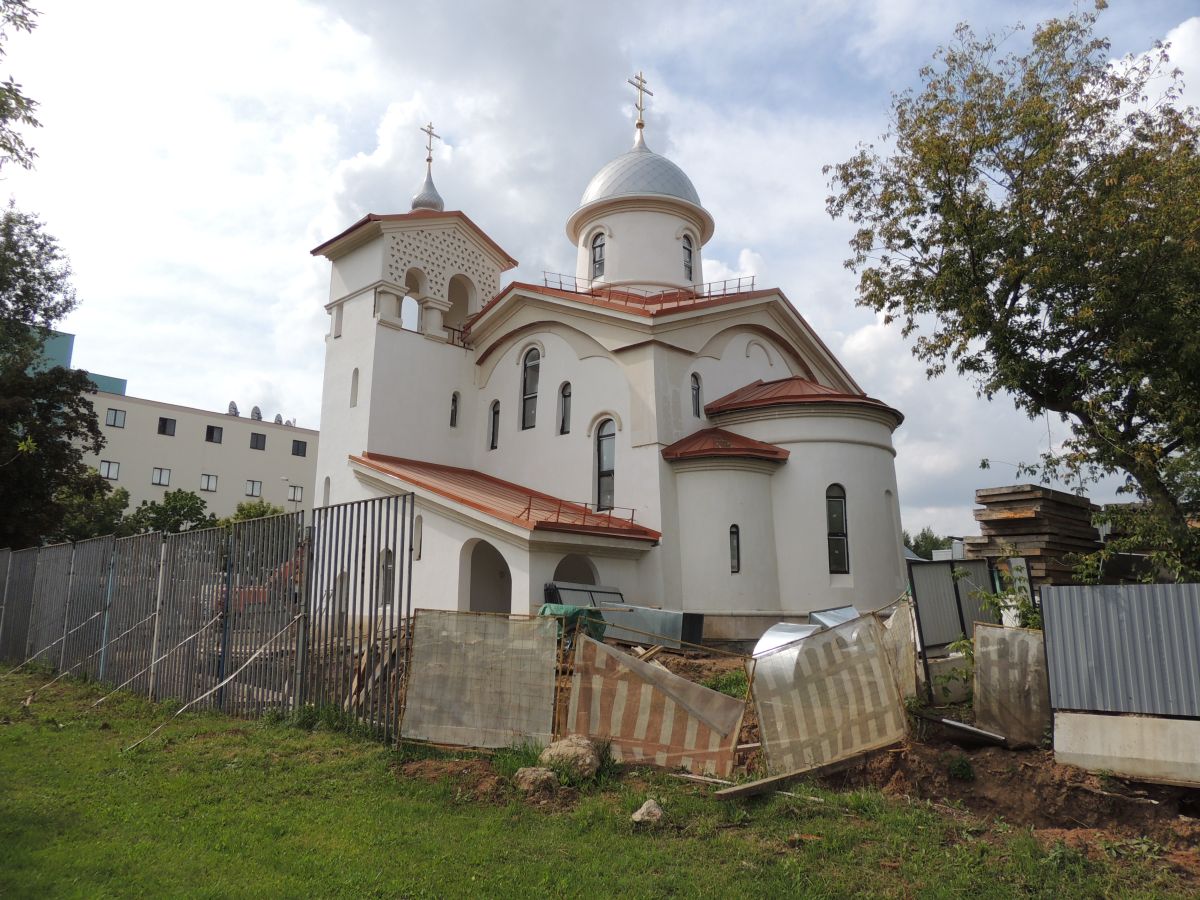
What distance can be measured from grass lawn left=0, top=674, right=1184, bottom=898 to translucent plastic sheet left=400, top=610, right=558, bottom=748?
0.73 meters

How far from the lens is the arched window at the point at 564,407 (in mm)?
20578

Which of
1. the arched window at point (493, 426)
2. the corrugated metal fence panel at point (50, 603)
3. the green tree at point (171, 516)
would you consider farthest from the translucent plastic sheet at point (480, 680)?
the green tree at point (171, 516)

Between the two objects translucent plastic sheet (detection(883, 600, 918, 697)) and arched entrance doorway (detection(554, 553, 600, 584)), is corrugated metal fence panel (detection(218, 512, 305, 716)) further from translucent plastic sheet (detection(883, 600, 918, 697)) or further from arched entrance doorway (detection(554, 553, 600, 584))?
arched entrance doorway (detection(554, 553, 600, 584))

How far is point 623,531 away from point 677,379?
162 inches

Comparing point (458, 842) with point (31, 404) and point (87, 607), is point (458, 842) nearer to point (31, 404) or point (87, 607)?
point (87, 607)

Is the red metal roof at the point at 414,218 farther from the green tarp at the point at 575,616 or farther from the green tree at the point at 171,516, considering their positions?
the green tree at the point at 171,516

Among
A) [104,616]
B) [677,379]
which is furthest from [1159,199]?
[104,616]

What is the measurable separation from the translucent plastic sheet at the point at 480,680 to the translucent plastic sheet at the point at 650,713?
392 mm

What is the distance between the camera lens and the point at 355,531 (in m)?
10.3

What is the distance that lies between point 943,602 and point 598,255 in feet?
58.6

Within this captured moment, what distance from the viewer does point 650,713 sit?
8016mm

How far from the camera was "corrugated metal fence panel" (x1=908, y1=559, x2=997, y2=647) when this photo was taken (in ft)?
34.4

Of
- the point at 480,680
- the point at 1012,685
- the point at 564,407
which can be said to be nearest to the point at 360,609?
the point at 480,680

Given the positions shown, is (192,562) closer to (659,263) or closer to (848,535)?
(848,535)
